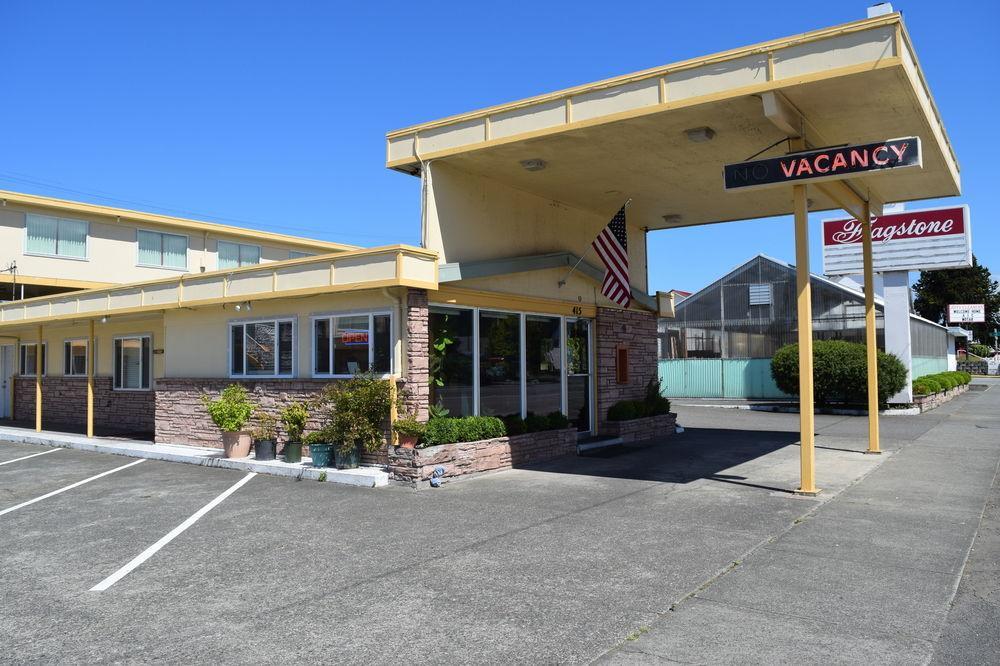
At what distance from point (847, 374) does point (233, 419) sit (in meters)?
18.7

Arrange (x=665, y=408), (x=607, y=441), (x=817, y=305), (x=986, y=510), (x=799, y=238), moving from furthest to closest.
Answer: (x=817, y=305) → (x=665, y=408) → (x=607, y=441) → (x=799, y=238) → (x=986, y=510)

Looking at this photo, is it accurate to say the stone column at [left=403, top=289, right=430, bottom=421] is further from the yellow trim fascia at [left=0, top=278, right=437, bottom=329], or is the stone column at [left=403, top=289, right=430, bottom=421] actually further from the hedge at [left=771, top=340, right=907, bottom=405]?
the hedge at [left=771, top=340, right=907, bottom=405]

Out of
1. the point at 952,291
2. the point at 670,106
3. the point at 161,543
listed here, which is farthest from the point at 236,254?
the point at 952,291

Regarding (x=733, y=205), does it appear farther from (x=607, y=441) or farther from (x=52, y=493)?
(x=52, y=493)

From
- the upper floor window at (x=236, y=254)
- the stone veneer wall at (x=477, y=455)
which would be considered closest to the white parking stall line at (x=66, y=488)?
the stone veneer wall at (x=477, y=455)

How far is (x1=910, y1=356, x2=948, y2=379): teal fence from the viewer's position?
29984 millimetres

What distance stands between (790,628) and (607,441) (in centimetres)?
1008

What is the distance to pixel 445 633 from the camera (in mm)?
5191

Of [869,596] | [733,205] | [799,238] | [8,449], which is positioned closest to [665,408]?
[733,205]

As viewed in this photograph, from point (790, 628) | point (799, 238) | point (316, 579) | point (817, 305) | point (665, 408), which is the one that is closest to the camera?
point (790, 628)

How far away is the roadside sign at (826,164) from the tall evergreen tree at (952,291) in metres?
66.3

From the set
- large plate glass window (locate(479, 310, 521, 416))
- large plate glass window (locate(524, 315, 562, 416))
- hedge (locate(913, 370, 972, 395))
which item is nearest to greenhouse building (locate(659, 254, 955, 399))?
hedge (locate(913, 370, 972, 395))

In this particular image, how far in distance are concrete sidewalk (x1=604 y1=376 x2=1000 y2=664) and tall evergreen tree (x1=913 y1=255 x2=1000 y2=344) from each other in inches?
2649

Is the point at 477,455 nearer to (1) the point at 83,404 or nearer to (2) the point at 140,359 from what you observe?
(2) the point at 140,359
